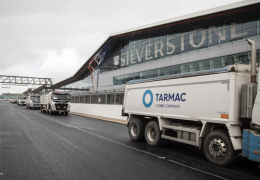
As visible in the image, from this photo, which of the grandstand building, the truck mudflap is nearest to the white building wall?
the grandstand building

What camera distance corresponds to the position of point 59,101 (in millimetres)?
25484

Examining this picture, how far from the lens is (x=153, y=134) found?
9.20 meters

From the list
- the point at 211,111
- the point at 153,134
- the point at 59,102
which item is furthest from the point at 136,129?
the point at 59,102

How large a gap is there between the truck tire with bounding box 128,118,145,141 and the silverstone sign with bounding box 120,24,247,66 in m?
18.9

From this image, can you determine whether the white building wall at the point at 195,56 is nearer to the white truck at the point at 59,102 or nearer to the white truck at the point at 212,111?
the white truck at the point at 59,102

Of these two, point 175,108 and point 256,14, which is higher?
point 256,14

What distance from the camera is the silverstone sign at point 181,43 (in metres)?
24.7

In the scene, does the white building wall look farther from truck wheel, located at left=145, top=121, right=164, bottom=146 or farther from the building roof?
truck wheel, located at left=145, top=121, right=164, bottom=146

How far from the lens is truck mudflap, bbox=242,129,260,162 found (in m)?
5.57

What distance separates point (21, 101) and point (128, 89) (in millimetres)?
52930

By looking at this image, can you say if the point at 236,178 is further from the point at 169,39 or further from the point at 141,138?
the point at 169,39

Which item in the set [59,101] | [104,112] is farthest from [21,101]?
[104,112]

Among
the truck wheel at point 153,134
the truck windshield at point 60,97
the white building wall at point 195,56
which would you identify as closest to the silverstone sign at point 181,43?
the white building wall at point 195,56

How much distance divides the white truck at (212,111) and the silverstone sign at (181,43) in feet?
62.2
